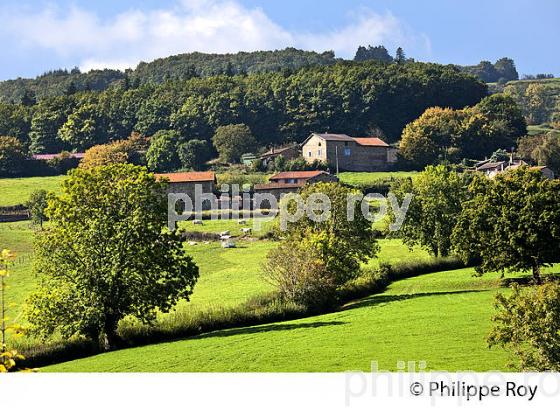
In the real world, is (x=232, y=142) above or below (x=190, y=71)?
below

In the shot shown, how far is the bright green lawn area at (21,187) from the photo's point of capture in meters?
41.4

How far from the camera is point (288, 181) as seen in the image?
5091cm

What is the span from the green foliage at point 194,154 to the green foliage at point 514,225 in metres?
38.4

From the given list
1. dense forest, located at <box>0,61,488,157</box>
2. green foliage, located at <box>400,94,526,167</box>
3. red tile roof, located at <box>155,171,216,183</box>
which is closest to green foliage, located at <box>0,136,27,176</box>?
red tile roof, located at <box>155,171,216,183</box>

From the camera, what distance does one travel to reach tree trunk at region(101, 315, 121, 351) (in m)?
15.0

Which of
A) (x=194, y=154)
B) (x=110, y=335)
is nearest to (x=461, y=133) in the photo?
(x=194, y=154)

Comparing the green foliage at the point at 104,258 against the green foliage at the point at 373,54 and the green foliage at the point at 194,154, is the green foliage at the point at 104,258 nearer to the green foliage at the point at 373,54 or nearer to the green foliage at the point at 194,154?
the green foliage at the point at 194,154

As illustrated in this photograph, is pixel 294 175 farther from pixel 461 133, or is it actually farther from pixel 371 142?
pixel 461 133

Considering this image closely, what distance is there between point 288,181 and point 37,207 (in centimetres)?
1975

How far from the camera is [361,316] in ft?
56.7

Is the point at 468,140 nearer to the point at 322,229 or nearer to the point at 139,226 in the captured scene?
the point at 322,229

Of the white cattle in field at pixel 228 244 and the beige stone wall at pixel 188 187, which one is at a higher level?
the beige stone wall at pixel 188 187

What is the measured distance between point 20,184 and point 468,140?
34.4m

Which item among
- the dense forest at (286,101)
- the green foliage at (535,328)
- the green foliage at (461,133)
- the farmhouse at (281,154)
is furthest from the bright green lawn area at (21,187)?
the green foliage at (535,328)
